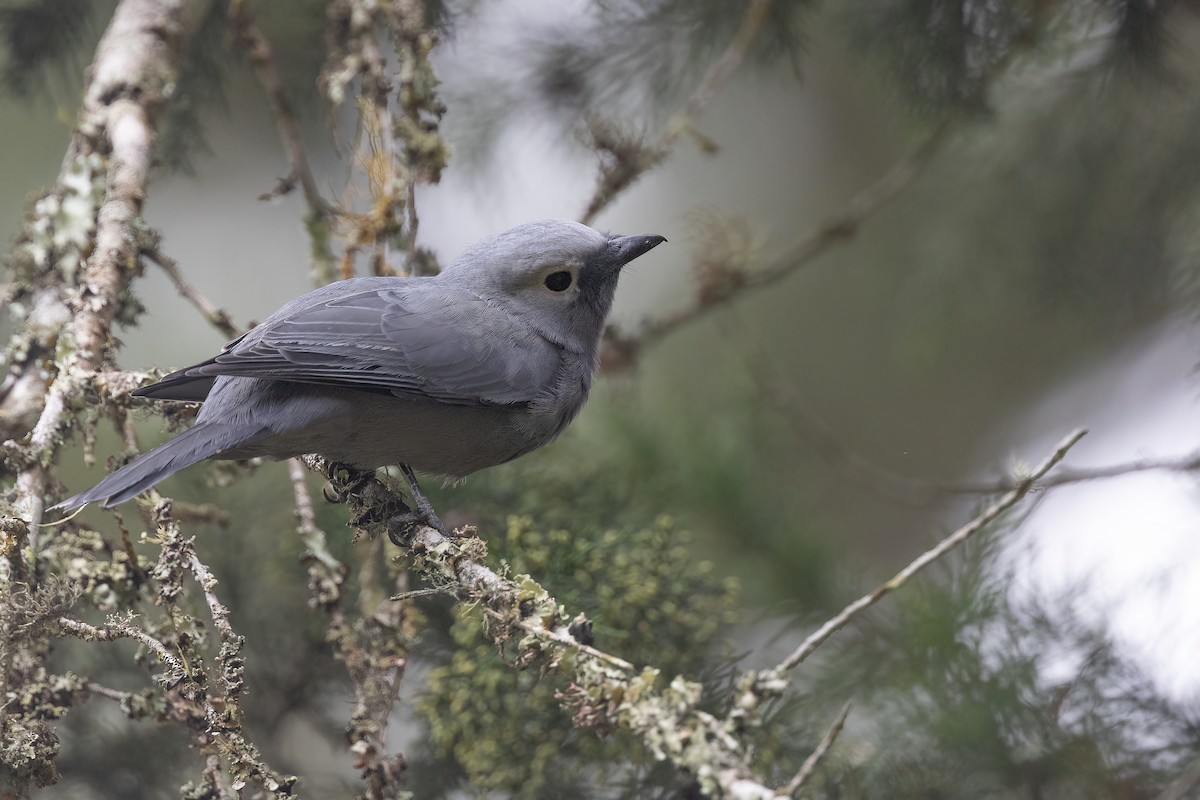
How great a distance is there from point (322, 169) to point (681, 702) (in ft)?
10.7

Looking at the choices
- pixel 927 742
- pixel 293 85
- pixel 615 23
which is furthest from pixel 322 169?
pixel 927 742

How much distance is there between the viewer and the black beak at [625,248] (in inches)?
129

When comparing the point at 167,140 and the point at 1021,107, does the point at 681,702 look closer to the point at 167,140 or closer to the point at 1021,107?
the point at 167,140

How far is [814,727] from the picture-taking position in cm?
319

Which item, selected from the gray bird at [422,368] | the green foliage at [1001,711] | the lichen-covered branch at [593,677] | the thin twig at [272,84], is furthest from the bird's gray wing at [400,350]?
the green foliage at [1001,711]

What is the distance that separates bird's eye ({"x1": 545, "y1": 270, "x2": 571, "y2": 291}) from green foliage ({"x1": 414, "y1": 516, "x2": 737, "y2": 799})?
0.77m

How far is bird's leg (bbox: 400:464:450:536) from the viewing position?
2744mm

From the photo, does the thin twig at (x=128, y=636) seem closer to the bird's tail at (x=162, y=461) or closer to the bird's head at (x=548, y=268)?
the bird's tail at (x=162, y=461)

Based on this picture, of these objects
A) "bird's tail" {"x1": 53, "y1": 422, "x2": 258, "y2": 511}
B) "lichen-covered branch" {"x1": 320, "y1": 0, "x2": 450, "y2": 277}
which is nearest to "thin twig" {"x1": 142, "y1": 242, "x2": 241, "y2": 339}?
"bird's tail" {"x1": 53, "y1": 422, "x2": 258, "y2": 511}

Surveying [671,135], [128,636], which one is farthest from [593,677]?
[671,135]

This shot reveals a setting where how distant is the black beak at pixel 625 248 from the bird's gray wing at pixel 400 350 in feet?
1.10

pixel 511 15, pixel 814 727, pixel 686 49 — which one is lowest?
pixel 814 727

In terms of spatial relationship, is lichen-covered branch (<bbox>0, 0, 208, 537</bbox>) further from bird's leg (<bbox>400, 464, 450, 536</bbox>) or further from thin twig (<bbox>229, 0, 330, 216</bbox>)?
bird's leg (<bbox>400, 464, 450, 536</bbox>)

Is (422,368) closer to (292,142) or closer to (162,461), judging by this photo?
(162,461)
